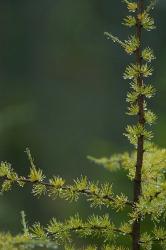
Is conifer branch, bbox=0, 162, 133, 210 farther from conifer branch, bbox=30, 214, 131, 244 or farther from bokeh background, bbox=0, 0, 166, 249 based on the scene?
bokeh background, bbox=0, 0, 166, 249

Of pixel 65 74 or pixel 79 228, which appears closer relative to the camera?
pixel 79 228

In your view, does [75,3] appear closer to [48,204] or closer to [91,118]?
[91,118]

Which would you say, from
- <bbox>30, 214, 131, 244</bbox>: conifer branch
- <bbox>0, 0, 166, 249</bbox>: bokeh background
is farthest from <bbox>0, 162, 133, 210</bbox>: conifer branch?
<bbox>0, 0, 166, 249</bbox>: bokeh background

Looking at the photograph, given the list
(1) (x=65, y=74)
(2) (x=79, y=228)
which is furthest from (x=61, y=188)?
(1) (x=65, y=74)

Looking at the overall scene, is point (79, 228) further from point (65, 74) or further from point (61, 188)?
point (65, 74)

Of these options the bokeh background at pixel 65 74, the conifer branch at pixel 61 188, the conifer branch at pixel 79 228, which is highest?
the bokeh background at pixel 65 74

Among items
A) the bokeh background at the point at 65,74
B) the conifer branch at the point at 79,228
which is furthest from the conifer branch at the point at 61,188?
the bokeh background at the point at 65,74

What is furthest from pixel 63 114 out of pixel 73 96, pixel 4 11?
pixel 4 11

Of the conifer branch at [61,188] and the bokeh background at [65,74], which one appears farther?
the bokeh background at [65,74]

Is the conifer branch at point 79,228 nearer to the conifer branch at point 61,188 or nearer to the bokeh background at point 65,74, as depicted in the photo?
the conifer branch at point 61,188
